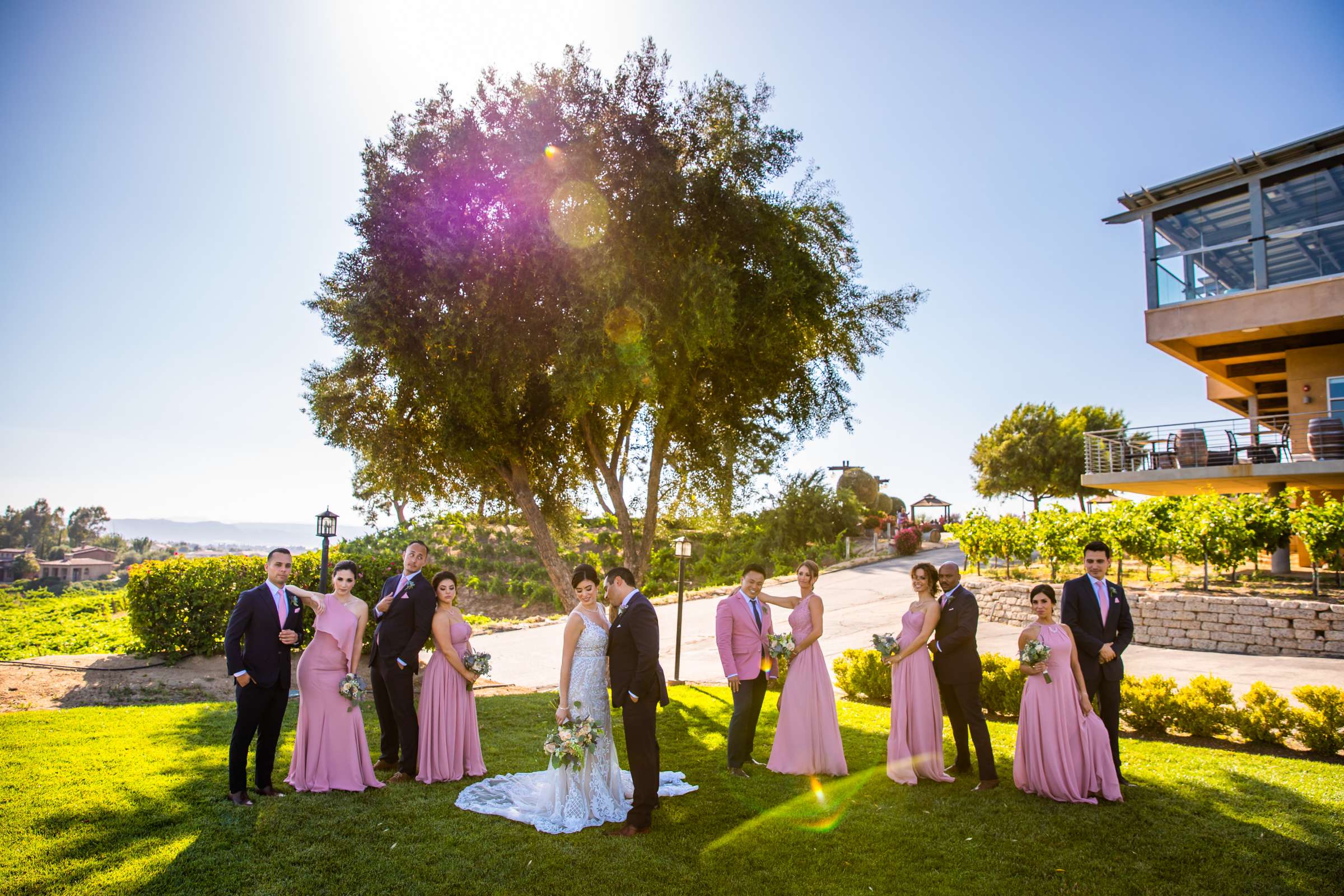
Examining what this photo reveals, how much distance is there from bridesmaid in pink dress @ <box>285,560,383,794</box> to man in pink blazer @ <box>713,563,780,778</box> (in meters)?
3.33

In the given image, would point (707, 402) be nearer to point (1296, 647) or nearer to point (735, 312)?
point (735, 312)

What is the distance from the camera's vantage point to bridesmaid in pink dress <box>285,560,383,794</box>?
21.1 feet

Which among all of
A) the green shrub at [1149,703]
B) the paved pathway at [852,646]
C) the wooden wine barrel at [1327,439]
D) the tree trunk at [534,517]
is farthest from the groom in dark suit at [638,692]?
the wooden wine barrel at [1327,439]

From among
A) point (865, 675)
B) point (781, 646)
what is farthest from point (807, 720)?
point (865, 675)

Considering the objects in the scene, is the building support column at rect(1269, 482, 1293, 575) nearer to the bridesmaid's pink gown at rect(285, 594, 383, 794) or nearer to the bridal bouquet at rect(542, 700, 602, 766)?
the bridal bouquet at rect(542, 700, 602, 766)

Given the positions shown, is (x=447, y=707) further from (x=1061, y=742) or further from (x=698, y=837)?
(x=1061, y=742)

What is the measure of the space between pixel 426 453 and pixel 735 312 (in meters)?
6.03

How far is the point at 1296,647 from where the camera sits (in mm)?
14570

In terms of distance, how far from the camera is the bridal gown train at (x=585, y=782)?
5.96 m

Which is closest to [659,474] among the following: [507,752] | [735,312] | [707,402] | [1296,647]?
[707,402]

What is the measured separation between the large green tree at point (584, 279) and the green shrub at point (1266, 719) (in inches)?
279

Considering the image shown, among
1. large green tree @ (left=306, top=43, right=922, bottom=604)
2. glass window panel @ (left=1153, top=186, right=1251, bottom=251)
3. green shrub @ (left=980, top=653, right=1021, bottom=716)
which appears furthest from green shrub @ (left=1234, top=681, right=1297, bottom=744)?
glass window panel @ (left=1153, top=186, right=1251, bottom=251)

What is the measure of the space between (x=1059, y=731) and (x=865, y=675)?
→ 5261 mm

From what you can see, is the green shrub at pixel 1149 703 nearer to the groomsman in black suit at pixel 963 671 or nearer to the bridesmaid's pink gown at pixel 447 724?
the groomsman in black suit at pixel 963 671
